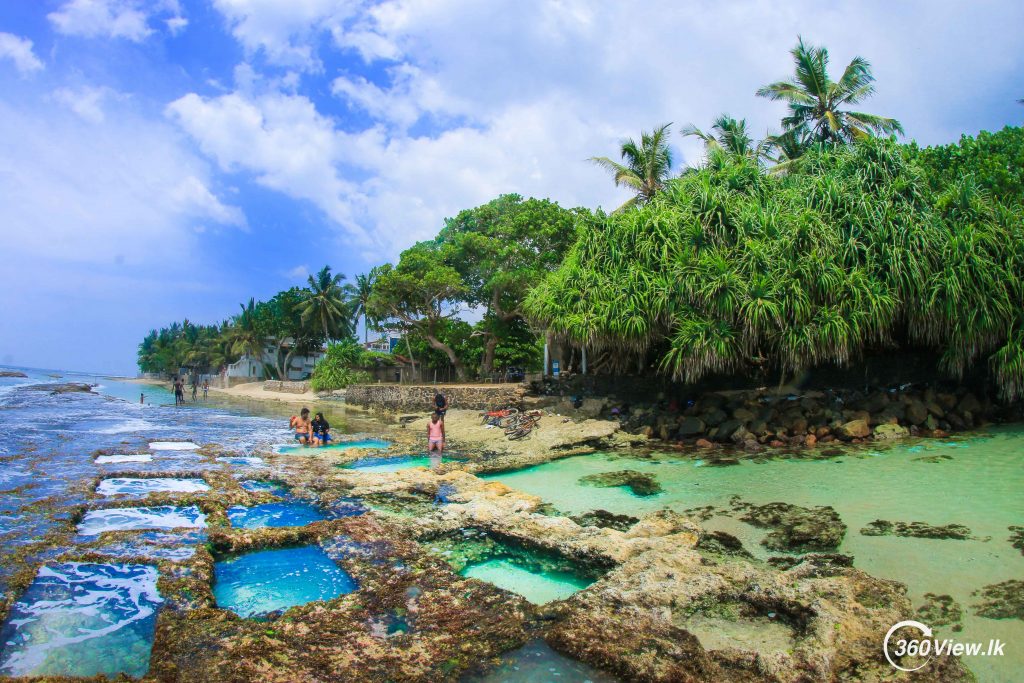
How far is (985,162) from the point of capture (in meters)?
15.8

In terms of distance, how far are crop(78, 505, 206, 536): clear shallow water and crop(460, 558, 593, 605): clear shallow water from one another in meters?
3.97

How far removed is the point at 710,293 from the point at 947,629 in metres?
10.1

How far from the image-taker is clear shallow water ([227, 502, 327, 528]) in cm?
805

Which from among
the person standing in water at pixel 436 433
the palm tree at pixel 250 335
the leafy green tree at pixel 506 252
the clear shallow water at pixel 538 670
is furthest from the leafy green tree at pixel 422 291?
the palm tree at pixel 250 335

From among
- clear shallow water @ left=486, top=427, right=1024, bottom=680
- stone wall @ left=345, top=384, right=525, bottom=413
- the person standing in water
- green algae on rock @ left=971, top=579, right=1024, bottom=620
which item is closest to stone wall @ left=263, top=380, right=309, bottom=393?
stone wall @ left=345, top=384, right=525, bottom=413

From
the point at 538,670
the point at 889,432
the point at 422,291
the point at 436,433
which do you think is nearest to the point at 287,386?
the point at 422,291

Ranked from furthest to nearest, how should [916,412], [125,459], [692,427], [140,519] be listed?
[692,427] < [916,412] < [125,459] < [140,519]

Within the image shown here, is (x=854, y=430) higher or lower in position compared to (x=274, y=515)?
higher

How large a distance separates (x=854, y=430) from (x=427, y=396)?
19.4 meters

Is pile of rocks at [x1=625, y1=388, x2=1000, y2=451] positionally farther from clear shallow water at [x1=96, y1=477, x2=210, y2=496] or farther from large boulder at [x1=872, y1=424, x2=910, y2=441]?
clear shallow water at [x1=96, y1=477, x2=210, y2=496]

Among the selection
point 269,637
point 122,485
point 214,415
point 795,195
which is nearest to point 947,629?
point 269,637

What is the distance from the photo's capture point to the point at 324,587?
5750 mm

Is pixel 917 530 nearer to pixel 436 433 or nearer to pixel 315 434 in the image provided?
pixel 436 433

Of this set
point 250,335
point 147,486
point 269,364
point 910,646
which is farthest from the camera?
point 269,364
